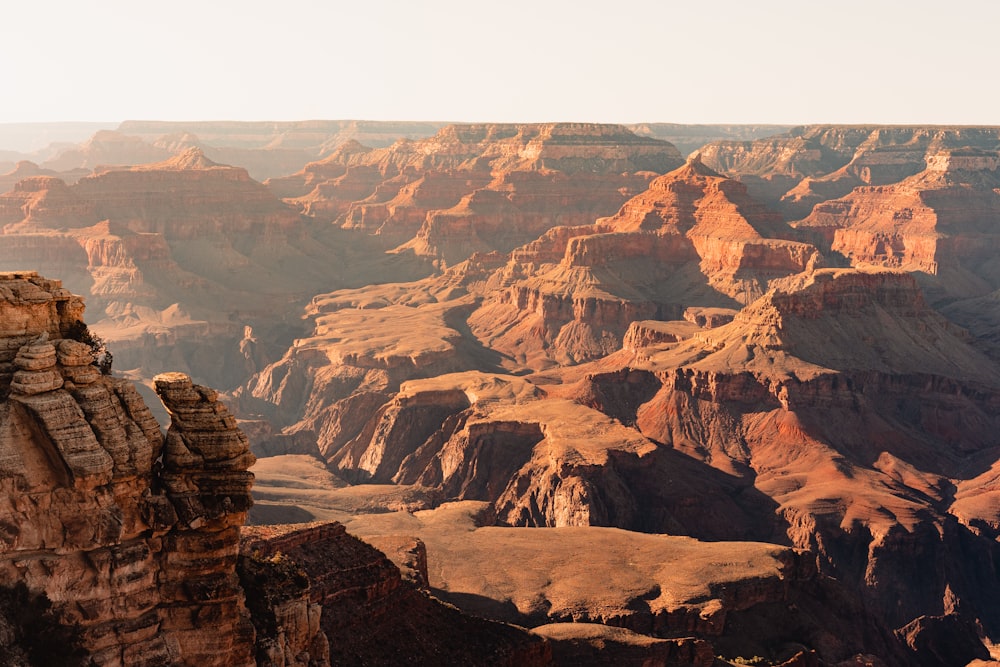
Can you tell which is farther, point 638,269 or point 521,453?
point 638,269

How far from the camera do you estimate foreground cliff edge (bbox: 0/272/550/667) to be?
23594 mm

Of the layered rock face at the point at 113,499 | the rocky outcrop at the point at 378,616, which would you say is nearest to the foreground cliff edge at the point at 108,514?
the layered rock face at the point at 113,499

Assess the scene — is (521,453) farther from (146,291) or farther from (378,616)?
(146,291)

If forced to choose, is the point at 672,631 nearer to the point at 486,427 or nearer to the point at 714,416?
the point at 486,427

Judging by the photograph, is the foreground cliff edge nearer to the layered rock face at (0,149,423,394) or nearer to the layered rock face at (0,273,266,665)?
the layered rock face at (0,273,266,665)

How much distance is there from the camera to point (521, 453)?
101812 mm

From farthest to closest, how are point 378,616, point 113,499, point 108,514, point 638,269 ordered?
point 638,269, point 378,616, point 113,499, point 108,514

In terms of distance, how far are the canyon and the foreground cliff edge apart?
69 millimetres

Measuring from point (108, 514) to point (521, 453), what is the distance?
78.5 meters

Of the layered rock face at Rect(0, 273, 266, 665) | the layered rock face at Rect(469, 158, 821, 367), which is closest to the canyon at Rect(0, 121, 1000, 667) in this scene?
the layered rock face at Rect(0, 273, 266, 665)

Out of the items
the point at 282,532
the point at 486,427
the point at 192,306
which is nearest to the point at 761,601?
the point at 282,532

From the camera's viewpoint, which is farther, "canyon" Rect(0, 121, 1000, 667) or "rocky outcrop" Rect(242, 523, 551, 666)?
"rocky outcrop" Rect(242, 523, 551, 666)

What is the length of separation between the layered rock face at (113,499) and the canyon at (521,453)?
0.20ft

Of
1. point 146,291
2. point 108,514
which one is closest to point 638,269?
point 146,291
